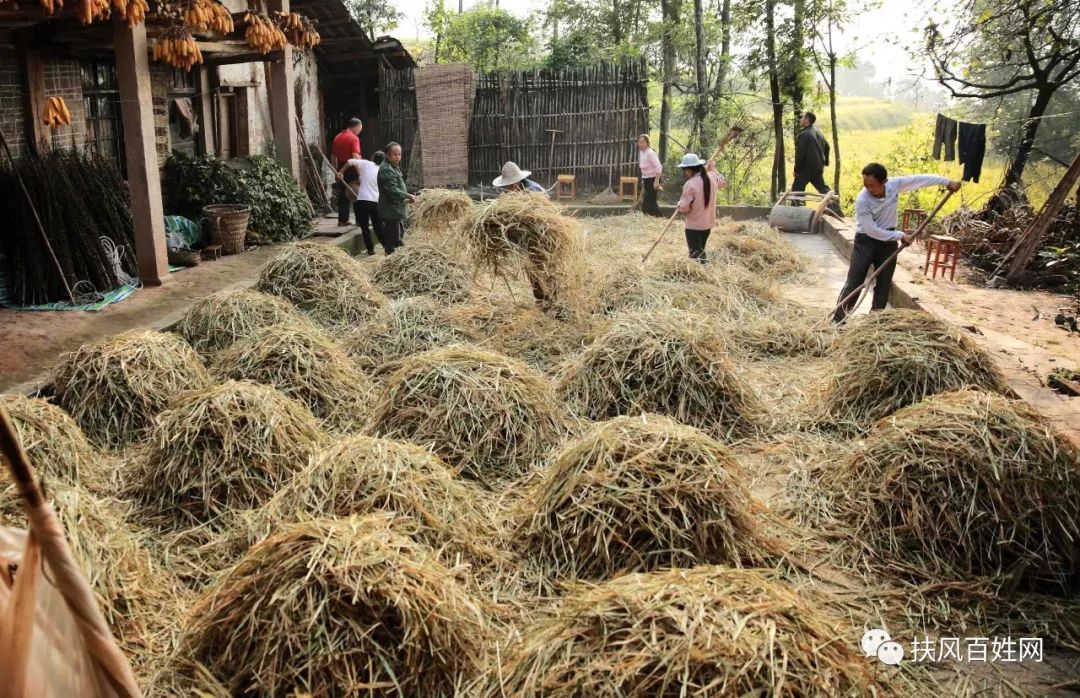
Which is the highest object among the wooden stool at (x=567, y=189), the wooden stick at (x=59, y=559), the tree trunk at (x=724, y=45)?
the tree trunk at (x=724, y=45)

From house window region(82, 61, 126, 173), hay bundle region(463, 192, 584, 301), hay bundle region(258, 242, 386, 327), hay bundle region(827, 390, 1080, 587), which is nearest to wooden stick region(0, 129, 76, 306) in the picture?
hay bundle region(258, 242, 386, 327)

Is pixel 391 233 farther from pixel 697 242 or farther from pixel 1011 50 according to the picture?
pixel 1011 50

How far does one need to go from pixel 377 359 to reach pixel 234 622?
3555mm

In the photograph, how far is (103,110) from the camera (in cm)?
917

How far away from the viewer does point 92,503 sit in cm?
329

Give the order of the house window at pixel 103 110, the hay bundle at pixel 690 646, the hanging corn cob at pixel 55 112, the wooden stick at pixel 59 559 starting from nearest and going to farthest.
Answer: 1. the wooden stick at pixel 59 559
2. the hay bundle at pixel 690 646
3. the hanging corn cob at pixel 55 112
4. the house window at pixel 103 110

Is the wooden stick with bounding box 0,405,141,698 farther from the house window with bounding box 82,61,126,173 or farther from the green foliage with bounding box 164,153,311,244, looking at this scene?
the green foliage with bounding box 164,153,311,244

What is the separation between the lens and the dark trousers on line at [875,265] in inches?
273

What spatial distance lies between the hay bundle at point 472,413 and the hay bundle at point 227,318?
1971 millimetres

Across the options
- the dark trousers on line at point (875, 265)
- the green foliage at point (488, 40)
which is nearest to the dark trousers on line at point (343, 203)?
the dark trousers on line at point (875, 265)

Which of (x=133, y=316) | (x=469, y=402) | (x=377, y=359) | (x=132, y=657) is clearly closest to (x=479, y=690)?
(x=132, y=657)

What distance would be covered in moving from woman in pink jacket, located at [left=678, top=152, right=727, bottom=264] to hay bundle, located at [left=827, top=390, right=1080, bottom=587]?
5.03 metres

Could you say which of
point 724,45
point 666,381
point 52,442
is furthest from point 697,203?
point 724,45

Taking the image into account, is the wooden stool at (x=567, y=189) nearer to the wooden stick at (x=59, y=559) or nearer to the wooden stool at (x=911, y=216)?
the wooden stool at (x=911, y=216)
